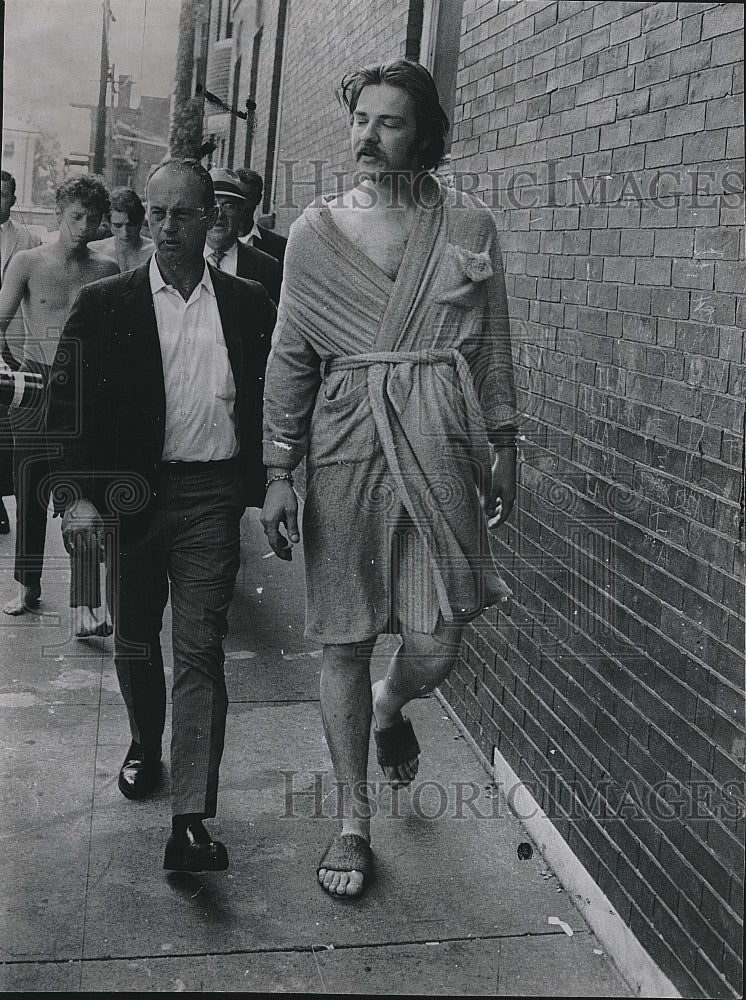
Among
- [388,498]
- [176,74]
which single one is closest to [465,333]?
[388,498]

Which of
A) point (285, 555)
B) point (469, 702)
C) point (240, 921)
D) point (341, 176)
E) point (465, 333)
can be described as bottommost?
point (240, 921)

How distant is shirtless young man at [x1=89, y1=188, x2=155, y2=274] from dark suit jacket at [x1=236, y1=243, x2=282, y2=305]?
0.80ft

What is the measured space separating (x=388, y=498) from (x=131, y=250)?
38.8 inches

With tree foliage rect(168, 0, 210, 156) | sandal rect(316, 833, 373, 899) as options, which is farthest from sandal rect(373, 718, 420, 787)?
tree foliage rect(168, 0, 210, 156)

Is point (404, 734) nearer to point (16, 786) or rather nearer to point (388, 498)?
point (388, 498)

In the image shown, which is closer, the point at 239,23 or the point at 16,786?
the point at 239,23

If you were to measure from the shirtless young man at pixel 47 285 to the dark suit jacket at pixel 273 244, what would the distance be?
404mm

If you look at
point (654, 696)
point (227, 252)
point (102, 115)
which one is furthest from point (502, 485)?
point (102, 115)

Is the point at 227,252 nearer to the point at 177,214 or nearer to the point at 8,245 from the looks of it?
the point at 177,214

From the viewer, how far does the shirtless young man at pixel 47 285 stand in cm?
335

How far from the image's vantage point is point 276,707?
12.7ft

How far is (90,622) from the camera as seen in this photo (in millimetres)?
3676

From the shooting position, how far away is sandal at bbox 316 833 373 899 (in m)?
3.52

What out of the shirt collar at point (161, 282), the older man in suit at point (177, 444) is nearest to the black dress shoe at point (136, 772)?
the older man in suit at point (177, 444)
